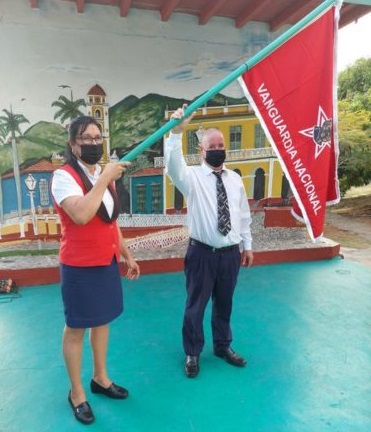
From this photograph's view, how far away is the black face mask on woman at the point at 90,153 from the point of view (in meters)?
1.87

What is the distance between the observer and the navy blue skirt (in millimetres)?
1919

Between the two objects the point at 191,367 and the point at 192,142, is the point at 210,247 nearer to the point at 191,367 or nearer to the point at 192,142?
the point at 191,367

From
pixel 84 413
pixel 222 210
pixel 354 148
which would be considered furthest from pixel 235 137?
pixel 354 148

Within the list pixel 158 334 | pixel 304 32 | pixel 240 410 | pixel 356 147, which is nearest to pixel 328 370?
pixel 240 410

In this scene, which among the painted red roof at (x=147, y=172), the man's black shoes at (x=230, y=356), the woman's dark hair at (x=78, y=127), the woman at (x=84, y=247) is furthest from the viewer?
the painted red roof at (x=147, y=172)

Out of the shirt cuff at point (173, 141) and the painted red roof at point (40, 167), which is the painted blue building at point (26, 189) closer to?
the painted red roof at point (40, 167)

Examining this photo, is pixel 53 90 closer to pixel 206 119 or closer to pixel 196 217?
pixel 206 119

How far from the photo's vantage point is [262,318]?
325cm

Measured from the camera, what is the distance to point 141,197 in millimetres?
4453

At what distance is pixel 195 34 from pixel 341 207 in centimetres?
865

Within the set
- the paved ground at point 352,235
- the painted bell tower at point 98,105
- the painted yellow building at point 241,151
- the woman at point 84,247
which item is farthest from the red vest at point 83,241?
the paved ground at point 352,235

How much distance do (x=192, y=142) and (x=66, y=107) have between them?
4.70 ft

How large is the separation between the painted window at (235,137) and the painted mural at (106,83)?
0.15ft

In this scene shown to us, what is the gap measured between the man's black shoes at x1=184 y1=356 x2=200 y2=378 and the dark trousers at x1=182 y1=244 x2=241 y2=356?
0.12ft
